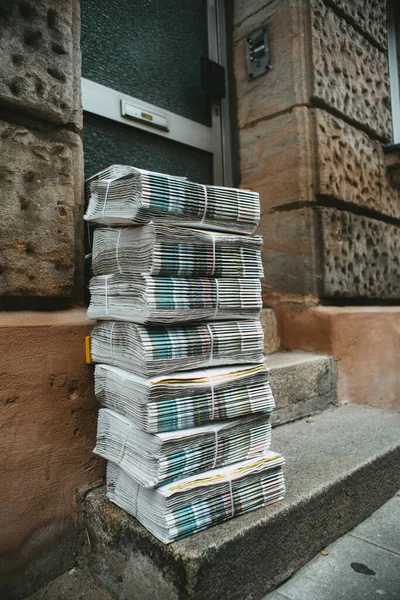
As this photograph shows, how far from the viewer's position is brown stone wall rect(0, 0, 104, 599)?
1462 millimetres

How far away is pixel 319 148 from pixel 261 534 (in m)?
2.23

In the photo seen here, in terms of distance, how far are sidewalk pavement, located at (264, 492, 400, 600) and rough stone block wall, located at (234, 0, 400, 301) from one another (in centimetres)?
143

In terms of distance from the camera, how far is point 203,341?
1.41 m

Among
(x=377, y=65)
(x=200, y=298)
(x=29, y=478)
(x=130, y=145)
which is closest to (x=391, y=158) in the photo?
(x=377, y=65)

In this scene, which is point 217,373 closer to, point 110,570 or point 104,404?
point 104,404

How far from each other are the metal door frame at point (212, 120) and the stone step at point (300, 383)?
134 cm

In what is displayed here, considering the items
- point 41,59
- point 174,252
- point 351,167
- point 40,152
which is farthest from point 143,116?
point 174,252

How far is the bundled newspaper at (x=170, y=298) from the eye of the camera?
1.32m

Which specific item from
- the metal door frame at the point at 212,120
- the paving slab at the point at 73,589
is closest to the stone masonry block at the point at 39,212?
the metal door frame at the point at 212,120

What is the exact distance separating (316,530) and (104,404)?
0.85m

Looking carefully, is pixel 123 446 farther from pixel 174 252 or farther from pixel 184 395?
pixel 174 252

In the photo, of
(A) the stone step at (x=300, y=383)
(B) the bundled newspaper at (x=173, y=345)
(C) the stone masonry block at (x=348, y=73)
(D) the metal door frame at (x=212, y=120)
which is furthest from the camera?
(C) the stone masonry block at (x=348, y=73)

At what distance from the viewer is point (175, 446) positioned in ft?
4.25

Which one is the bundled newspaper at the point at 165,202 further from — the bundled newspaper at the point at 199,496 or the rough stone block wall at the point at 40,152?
the bundled newspaper at the point at 199,496
